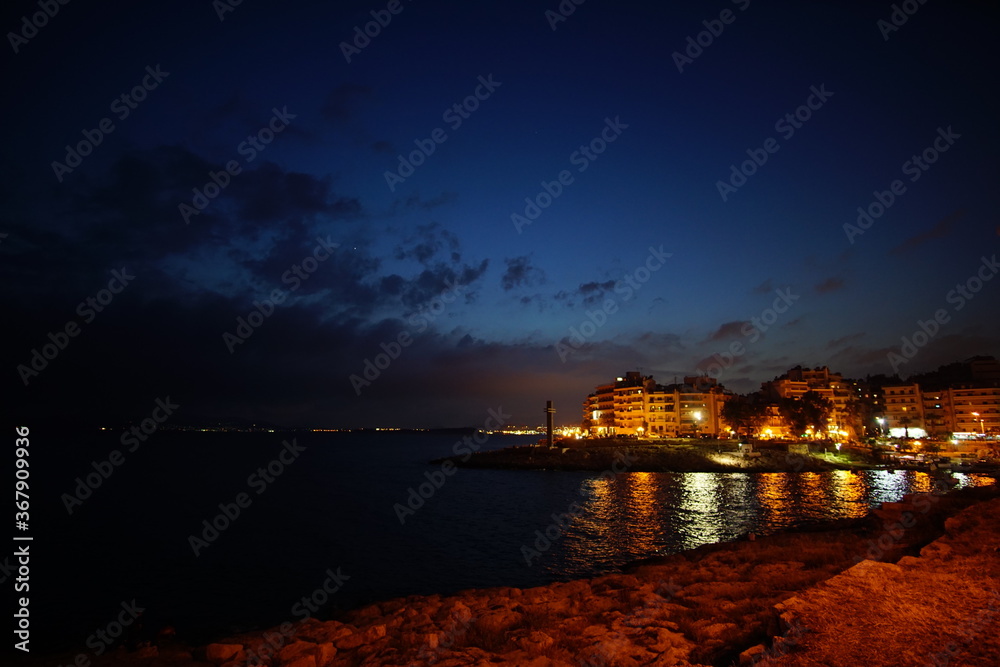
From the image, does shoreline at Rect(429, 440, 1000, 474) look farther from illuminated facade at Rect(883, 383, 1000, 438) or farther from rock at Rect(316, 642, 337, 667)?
rock at Rect(316, 642, 337, 667)

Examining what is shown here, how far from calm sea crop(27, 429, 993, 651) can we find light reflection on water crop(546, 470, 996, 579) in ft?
0.72

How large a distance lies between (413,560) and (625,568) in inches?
455

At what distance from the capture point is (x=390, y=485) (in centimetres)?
6781

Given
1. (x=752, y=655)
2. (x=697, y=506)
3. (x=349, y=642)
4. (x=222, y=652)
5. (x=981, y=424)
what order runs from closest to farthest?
(x=752, y=655) → (x=349, y=642) → (x=222, y=652) → (x=697, y=506) → (x=981, y=424)

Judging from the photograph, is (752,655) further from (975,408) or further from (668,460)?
(975,408)

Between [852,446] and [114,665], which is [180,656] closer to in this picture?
[114,665]

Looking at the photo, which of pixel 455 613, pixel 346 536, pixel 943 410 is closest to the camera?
pixel 455 613

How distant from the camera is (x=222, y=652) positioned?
544 inches

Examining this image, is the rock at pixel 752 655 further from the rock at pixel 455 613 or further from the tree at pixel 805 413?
the tree at pixel 805 413

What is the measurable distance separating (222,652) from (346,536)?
22216 millimetres

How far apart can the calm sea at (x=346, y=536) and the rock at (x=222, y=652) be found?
498 centimetres

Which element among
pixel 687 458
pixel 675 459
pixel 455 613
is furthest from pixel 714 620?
pixel 687 458

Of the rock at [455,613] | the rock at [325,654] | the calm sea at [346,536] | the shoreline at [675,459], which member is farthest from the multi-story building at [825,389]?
the rock at [325,654]

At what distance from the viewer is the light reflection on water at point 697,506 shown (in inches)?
1181
